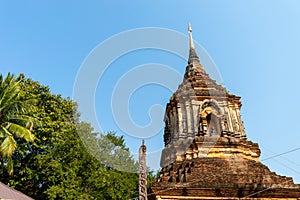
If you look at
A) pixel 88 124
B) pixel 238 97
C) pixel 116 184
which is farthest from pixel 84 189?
pixel 238 97

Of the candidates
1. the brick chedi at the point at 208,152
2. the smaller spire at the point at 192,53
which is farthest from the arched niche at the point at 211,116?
the smaller spire at the point at 192,53

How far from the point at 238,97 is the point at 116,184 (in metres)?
8.78

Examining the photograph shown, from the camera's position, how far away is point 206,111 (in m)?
15.9

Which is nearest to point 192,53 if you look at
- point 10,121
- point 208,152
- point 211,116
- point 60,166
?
point 211,116

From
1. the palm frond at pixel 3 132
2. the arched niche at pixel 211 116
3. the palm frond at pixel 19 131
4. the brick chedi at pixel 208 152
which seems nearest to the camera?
the brick chedi at pixel 208 152

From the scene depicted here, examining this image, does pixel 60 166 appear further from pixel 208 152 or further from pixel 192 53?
pixel 192 53

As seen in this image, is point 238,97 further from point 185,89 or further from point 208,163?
point 208,163

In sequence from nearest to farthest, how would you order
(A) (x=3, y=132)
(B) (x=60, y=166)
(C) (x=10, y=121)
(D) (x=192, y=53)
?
(A) (x=3, y=132)
(C) (x=10, y=121)
(B) (x=60, y=166)
(D) (x=192, y=53)

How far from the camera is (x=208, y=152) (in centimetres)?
1344

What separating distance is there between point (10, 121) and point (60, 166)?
15.3 ft

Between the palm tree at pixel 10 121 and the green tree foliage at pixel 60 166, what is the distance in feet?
12.4

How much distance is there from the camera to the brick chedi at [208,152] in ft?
35.5

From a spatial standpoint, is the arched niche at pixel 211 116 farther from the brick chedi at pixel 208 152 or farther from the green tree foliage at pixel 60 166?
the green tree foliage at pixel 60 166

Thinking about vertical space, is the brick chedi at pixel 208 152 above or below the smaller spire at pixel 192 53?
below
